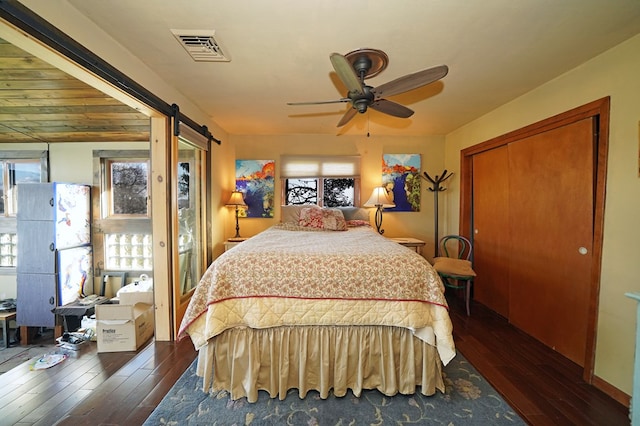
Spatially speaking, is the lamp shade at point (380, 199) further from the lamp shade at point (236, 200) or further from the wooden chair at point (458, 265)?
the lamp shade at point (236, 200)

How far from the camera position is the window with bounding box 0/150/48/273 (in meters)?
3.24

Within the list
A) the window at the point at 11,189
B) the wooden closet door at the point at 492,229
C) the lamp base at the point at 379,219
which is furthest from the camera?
the lamp base at the point at 379,219

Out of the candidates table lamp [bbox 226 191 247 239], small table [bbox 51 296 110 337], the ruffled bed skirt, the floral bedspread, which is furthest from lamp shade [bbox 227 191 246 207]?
the ruffled bed skirt

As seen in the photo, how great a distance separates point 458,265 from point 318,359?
7.20 ft

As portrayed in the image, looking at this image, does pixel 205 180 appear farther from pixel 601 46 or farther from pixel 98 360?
pixel 601 46

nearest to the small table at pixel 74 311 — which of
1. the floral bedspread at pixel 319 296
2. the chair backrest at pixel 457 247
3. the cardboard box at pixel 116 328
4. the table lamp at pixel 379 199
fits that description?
the cardboard box at pixel 116 328

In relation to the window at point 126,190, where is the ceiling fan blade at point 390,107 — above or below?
above

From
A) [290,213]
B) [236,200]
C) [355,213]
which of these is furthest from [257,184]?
[355,213]

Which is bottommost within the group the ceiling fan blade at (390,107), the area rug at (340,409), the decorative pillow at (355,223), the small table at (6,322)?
the small table at (6,322)

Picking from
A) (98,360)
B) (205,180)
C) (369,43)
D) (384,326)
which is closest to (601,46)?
(369,43)

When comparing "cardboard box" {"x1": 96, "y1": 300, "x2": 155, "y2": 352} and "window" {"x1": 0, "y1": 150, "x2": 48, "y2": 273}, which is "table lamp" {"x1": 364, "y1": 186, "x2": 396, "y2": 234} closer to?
"cardboard box" {"x1": 96, "y1": 300, "x2": 155, "y2": 352}

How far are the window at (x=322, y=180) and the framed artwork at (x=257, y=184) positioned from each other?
8.4 inches

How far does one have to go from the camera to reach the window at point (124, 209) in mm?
3416

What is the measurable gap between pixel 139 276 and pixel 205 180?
1734mm
